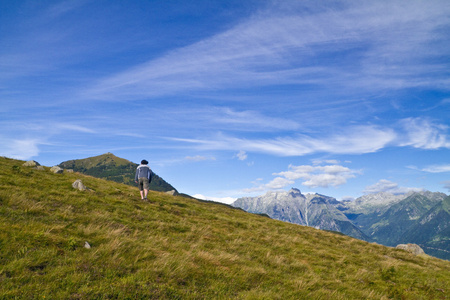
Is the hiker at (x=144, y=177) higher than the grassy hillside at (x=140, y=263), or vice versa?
the hiker at (x=144, y=177)

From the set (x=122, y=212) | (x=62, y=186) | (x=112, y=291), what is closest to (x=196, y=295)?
(x=112, y=291)

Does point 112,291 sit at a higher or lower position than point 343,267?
higher

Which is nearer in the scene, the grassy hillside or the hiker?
the grassy hillside

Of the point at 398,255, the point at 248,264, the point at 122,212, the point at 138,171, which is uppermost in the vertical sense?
the point at 138,171

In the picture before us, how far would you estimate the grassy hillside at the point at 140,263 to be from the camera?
6191mm

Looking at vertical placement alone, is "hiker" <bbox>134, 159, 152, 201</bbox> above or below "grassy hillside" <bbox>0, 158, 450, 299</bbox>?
above

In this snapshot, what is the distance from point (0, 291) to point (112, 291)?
227cm

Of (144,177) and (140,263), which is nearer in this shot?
(140,263)

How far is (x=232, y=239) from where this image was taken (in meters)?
14.7

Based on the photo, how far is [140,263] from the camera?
305 inches

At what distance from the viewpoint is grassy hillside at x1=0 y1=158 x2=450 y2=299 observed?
244 inches

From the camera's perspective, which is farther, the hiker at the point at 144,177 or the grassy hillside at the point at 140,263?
the hiker at the point at 144,177

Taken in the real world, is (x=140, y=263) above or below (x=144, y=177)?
below

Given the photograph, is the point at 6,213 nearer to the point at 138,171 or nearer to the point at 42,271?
the point at 42,271
